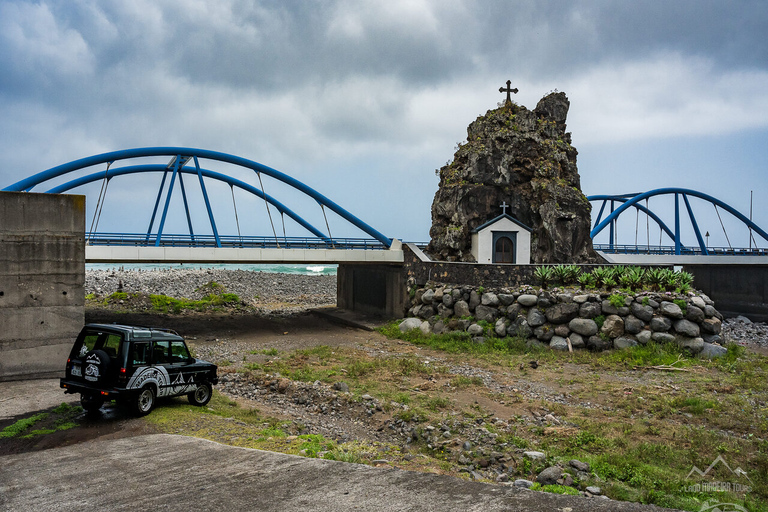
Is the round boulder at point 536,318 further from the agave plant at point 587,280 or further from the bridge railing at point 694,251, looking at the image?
the bridge railing at point 694,251

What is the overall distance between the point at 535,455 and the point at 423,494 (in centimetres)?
464

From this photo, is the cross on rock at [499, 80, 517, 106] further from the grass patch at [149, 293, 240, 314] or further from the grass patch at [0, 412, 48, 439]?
the grass patch at [0, 412, 48, 439]

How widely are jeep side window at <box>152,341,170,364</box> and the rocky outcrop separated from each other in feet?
91.7

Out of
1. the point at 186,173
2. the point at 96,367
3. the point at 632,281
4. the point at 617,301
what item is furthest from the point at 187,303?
the point at 632,281

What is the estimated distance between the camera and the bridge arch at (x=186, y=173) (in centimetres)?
2611

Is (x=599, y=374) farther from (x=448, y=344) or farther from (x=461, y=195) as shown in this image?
(x=461, y=195)

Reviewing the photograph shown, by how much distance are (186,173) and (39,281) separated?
16958mm

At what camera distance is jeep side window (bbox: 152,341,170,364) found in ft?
35.1

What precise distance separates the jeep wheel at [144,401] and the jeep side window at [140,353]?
59 cm

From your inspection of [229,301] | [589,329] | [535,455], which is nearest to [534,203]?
[589,329]

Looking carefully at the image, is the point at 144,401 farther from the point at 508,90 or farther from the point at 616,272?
the point at 508,90

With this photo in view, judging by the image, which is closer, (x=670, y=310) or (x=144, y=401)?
(x=144, y=401)

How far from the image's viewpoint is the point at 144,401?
10.6 metres

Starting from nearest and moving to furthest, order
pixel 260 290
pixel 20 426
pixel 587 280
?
pixel 20 426, pixel 587 280, pixel 260 290
